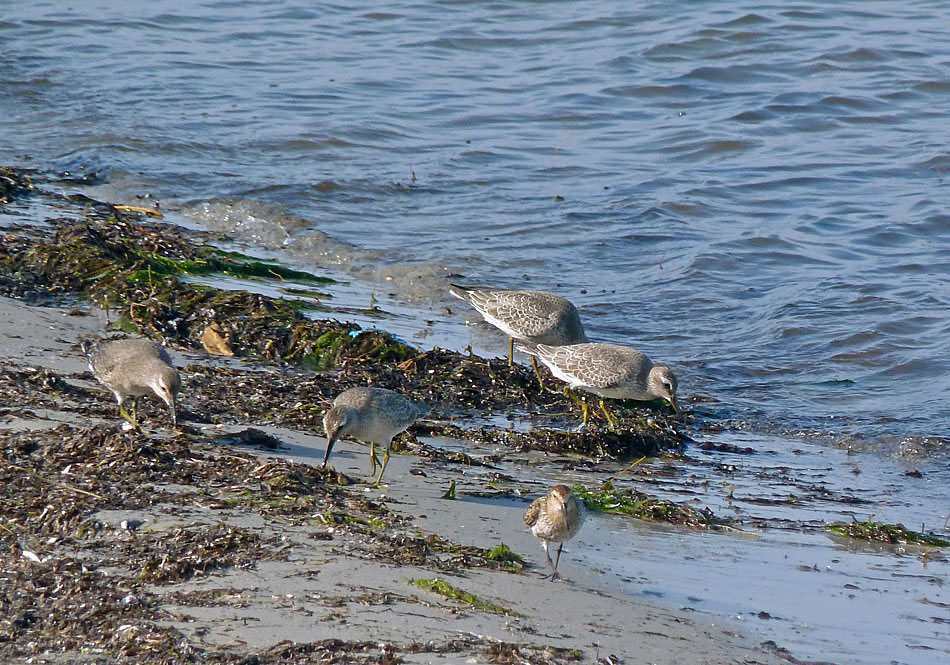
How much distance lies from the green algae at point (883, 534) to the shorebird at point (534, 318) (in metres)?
2.97

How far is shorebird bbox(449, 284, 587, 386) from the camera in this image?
28.6 feet

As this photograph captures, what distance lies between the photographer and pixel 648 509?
235 inches

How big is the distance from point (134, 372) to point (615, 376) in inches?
124

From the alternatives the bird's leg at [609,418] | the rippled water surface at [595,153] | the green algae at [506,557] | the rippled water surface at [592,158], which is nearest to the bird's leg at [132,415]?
the green algae at [506,557]

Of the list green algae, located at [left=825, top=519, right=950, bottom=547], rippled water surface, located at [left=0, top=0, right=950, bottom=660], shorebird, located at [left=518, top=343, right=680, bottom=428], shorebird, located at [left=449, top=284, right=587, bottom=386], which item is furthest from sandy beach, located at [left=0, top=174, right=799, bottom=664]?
rippled water surface, located at [left=0, top=0, right=950, bottom=660]

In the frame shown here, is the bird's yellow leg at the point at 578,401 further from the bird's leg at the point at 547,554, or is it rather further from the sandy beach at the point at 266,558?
the bird's leg at the point at 547,554

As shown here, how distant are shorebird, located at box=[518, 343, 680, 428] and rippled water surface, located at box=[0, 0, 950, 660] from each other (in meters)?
0.85

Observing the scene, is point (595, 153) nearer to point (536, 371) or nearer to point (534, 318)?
point (534, 318)

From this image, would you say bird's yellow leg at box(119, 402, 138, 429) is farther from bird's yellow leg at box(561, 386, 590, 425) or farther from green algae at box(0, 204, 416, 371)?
bird's yellow leg at box(561, 386, 590, 425)

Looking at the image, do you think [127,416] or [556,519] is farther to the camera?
[127,416]

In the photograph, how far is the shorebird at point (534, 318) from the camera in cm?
872

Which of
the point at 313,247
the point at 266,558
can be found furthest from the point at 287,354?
the point at 313,247

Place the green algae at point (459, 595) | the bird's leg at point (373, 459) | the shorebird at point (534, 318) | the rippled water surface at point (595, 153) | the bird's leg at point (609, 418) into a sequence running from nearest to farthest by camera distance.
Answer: the green algae at point (459, 595) < the bird's leg at point (373, 459) < the bird's leg at point (609, 418) < the shorebird at point (534, 318) < the rippled water surface at point (595, 153)

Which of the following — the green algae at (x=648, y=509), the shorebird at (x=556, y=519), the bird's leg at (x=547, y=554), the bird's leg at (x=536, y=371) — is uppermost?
the shorebird at (x=556, y=519)
